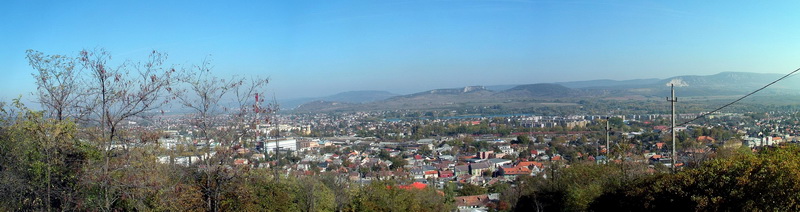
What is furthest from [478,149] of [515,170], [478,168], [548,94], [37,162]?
[548,94]

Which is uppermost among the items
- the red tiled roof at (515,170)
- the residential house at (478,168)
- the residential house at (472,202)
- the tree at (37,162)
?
the tree at (37,162)

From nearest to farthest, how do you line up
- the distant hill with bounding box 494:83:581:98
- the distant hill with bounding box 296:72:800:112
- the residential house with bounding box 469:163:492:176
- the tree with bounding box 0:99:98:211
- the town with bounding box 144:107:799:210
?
the tree with bounding box 0:99:98:211, the town with bounding box 144:107:799:210, the residential house with bounding box 469:163:492:176, the distant hill with bounding box 296:72:800:112, the distant hill with bounding box 494:83:581:98

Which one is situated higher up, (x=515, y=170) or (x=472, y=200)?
(x=472, y=200)

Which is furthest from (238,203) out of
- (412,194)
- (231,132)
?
(412,194)

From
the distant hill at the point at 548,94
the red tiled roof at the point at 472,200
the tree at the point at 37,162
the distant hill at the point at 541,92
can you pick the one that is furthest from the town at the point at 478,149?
the distant hill at the point at 541,92

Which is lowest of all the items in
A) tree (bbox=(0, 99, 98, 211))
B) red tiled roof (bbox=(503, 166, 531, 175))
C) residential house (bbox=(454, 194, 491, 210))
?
red tiled roof (bbox=(503, 166, 531, 175))

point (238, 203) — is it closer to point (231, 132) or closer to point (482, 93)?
point (231, 132)

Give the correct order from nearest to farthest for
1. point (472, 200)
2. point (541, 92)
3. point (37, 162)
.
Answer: point (37, 162) < point (472, 200) < point (541, 92)

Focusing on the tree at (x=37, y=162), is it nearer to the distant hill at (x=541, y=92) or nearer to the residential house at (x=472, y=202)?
the residential house at (x=472, y=202)

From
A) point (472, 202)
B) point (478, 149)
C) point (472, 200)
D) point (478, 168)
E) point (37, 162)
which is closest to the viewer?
point (37, 162)

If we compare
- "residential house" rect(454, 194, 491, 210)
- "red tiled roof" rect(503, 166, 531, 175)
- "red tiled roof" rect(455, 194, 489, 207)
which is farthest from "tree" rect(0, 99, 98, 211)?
"red tiled roof" rect(503, 166, 531, 175)

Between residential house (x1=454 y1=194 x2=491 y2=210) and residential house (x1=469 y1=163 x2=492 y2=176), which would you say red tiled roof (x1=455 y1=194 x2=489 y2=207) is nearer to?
residential house (x1=454 y1=194 x2=491 y2=210)

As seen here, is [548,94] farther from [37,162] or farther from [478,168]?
[37,162]
